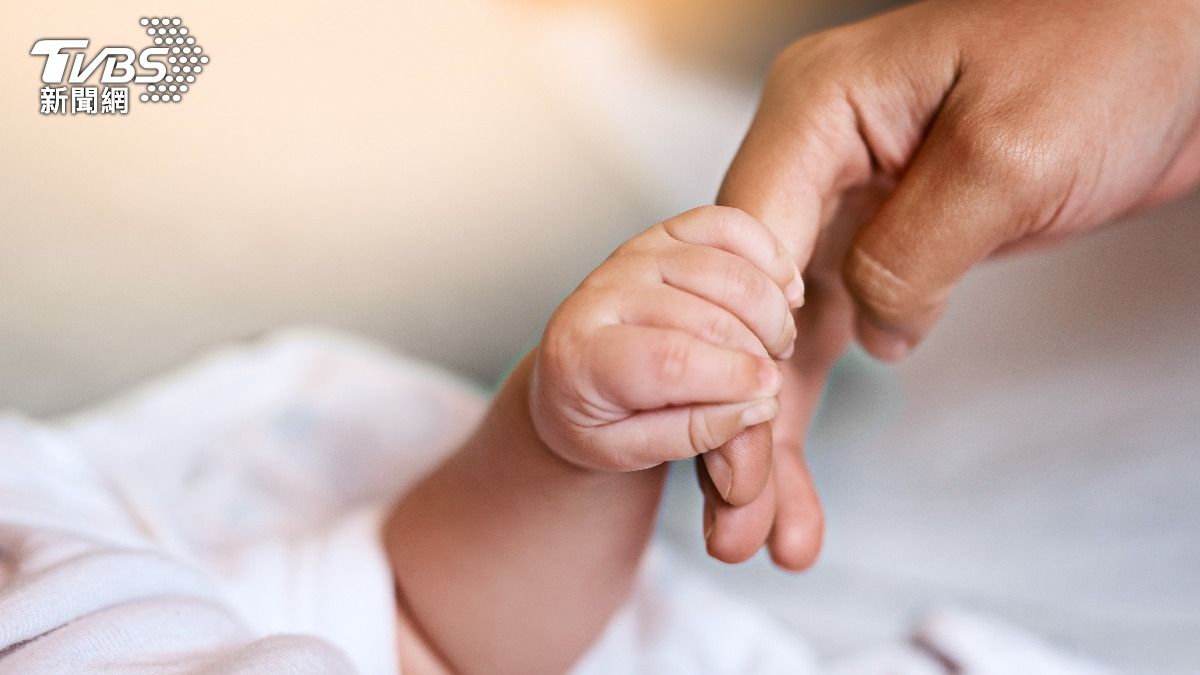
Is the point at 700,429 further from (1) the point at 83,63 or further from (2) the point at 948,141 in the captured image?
(1) the point at 83,63

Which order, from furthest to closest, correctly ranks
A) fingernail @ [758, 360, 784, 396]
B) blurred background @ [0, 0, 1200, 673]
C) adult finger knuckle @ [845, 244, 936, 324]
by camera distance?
1. blurred background @ [0, 0, 1200, 673]
2. adult finger knuckle @ [845, 244, 936, 324]
3. fingernail @ [758, 360, 784, 396]

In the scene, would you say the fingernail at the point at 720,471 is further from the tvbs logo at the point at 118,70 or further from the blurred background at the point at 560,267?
the tvbs logo at the point at 118,70

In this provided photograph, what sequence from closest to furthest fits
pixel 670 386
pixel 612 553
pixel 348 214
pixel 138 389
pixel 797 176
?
1. pixel 670 386
2. pixel 797 176
3. pixel 612 553
4. pixel 138 389
5. pixel 348 214

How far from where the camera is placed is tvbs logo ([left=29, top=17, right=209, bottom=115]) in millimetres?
849

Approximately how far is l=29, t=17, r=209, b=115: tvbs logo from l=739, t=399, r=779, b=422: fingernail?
26.3 inches

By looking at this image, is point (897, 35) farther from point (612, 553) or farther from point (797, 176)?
point (612, 553)

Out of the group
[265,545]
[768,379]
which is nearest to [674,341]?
[768,379]

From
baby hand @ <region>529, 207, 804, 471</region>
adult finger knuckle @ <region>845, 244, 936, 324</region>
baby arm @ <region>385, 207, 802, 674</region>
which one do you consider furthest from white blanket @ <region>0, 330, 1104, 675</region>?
adult finger knuckle @ <region>845, 244, 936, 324</region>

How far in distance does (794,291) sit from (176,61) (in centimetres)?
72

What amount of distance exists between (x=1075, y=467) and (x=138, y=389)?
2.75 feet

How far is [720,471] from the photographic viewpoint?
0.47 meters

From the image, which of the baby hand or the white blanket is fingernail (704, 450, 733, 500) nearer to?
the baby hand

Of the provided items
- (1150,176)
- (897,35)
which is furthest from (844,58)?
(1150,176)

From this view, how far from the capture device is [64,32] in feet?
2.84
